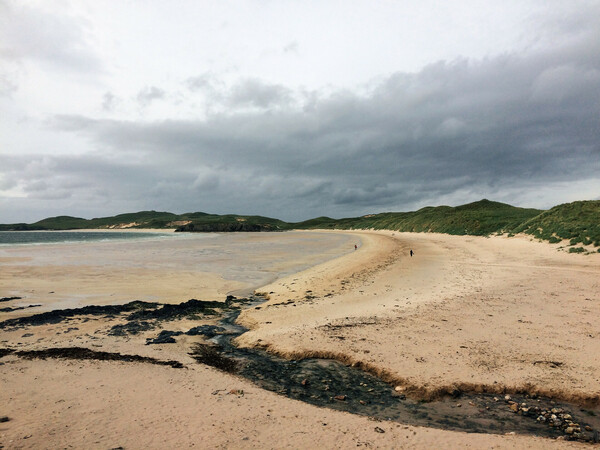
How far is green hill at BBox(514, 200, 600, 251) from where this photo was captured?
28188 millimetres

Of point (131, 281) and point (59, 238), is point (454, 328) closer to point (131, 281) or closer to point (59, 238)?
point (131, 281)

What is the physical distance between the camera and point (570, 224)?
34312 mm

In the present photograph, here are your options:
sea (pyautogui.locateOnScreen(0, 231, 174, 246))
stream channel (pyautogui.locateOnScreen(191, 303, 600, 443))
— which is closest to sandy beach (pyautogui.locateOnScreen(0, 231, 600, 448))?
stream channel (pyautogui.locateOnScreen(191, 303, 600, 443))

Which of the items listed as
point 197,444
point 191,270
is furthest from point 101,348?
point 191,270

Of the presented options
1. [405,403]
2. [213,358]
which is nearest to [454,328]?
[405,403]

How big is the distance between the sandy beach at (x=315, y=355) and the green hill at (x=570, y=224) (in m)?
13.6

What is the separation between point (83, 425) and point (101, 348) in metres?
4.52

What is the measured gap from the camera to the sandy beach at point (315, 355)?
5.02 metres

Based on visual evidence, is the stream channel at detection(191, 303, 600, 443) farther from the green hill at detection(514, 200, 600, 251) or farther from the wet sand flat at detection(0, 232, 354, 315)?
the green hill at detection(514, 200, 600, 251)

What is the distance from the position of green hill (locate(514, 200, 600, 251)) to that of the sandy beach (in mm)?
13593

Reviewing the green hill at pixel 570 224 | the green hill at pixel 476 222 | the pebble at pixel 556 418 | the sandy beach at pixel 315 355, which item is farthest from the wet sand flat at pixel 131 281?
the green hill at pixel 476 222

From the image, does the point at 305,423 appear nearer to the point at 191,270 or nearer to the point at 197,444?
the point at 197,444

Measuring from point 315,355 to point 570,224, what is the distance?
127ft

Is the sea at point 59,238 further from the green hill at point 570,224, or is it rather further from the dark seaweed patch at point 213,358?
the green hill at point 570,224
